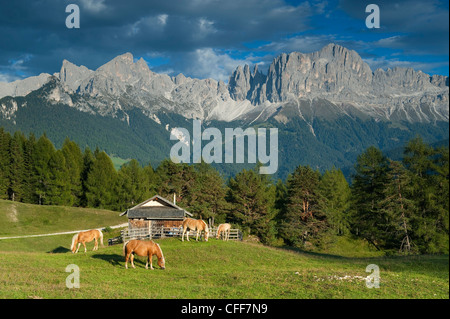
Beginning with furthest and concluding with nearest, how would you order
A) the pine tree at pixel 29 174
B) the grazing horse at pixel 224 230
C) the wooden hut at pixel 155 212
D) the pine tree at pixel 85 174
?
the pine tree at pixel 85 174, the pine tree at pixel 29 174, the wooden hut at pixel 155 212, the grazing horse at pixel 224 230

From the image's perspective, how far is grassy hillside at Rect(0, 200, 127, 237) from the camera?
6097 cm

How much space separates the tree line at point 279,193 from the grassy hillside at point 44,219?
1155 cm

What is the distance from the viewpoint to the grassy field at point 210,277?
18.3 meters

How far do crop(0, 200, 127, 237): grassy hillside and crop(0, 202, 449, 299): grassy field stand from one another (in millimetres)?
34162

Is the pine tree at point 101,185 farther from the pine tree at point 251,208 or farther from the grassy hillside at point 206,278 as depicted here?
the grassy hillside at point 206,278

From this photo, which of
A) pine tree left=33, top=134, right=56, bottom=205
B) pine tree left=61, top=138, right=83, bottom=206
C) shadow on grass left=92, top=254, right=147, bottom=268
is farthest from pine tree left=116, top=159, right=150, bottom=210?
shadow on grass left=92, top=254, right=147, bottom=268

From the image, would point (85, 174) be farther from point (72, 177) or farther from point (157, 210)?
point (157, 210)

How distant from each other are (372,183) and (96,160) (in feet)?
215

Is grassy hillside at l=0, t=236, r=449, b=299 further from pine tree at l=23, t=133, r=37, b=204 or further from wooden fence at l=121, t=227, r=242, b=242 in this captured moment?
pine tree at l=23, t=133, r=37, b=204

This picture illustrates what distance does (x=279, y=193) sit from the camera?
8494cm

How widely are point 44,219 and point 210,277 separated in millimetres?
54089
